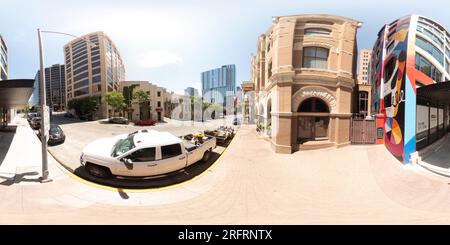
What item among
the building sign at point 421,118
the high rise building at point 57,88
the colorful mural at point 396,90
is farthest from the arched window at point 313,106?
the high rise building at point 57,88

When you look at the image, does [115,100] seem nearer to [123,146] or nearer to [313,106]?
[123,146]

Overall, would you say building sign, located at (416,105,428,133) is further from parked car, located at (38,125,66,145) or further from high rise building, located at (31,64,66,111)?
high rise building, located at (31,64,66,111)

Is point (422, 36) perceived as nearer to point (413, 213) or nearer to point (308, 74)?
point (308, 74)

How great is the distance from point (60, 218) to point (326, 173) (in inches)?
327

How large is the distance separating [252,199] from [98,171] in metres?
5.00

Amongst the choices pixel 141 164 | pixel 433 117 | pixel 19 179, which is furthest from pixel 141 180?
pixel 433 117

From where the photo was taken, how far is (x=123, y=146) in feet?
19.2

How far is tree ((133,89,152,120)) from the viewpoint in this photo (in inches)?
502

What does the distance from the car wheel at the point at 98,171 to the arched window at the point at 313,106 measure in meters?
9.71

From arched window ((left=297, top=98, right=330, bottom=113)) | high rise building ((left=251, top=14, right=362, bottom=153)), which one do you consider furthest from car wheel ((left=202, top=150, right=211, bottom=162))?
arched window ((left=297, top=98, right=330, bottom=113))

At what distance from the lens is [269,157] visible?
8.94 meters

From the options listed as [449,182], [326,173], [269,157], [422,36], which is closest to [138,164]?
[269,157]

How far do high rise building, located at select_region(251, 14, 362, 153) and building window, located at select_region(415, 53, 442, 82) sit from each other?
2651 mm

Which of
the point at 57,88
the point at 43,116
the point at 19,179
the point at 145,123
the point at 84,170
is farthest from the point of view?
the point at 57,88
